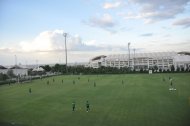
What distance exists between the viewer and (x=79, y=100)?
3219 cm

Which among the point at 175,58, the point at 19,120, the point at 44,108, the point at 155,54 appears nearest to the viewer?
the point at 19,120

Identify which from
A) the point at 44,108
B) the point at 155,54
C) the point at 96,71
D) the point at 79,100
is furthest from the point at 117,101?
the point at 155,54

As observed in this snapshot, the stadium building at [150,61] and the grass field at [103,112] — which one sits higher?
the stadium building at [150,61]

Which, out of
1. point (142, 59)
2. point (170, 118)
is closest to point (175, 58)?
point (142, 59)

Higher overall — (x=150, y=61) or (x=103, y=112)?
(x=150, y=61)

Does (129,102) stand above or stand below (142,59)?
below

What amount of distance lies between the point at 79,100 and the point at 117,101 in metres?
4.62

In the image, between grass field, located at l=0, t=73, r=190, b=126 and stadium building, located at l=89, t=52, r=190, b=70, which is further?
stadium building, located at l=89, t=52, r=190, b=70

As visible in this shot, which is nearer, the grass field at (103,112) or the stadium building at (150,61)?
the grass field at (103,112)

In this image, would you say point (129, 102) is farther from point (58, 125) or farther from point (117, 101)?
point (58, 125)

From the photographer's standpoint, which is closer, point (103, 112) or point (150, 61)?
point (103, 112)

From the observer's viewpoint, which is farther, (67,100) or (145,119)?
(67,100)

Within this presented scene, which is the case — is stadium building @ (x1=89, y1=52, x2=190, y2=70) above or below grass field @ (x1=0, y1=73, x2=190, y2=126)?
above

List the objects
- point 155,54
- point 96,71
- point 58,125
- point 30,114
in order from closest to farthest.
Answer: point 58,125 < point 30,114 < point 96,71 < point 155,54
